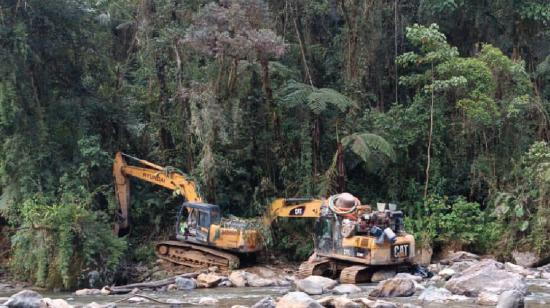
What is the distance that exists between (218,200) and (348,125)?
3.88m

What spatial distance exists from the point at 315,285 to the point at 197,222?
4575 millimetres

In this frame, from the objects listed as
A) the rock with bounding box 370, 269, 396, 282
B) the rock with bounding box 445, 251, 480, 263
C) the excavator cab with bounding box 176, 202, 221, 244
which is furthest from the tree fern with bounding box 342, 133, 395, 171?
the excavator cab with bounding box 176, 202, 221, 244

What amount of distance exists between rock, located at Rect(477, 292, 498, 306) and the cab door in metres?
7.06

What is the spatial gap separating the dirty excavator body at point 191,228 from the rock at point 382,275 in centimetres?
310

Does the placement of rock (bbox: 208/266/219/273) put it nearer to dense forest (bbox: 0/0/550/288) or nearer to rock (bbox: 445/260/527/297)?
dense forest (bbox: 0/0/550/288)

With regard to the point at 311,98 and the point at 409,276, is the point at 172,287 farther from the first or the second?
the point at 311,98

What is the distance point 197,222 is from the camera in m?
18.0

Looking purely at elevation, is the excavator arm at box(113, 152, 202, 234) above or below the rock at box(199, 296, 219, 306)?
Answer: above

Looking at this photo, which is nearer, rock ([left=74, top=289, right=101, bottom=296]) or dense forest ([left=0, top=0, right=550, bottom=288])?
rock ([left=74, top=289, right=101, bottom=296])

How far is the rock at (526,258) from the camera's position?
57.5 ft

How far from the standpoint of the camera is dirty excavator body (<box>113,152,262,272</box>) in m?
17.6

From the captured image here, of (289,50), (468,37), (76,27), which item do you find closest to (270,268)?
(289,50)

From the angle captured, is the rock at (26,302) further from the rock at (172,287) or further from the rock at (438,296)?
the rock at (438,296)

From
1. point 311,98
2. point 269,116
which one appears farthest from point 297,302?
point 269,116
